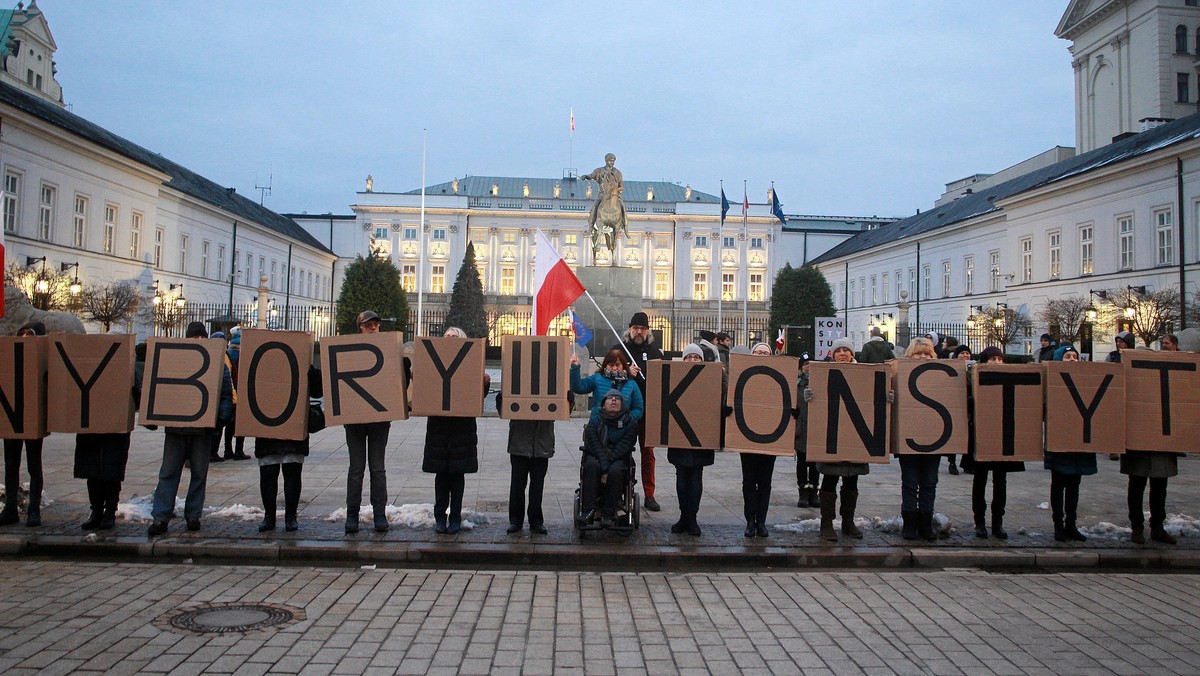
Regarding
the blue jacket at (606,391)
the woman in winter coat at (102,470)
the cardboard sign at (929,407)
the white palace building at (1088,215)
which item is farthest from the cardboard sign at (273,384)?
the white palace building at (1088,215)

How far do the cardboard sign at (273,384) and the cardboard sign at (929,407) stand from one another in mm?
5935

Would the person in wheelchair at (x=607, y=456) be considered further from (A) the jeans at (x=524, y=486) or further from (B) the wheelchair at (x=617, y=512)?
(A) the jeans at (x=524, y=486)

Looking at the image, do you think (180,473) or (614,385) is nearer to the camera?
(180,473)

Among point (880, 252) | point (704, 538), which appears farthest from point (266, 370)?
point (880, 252)

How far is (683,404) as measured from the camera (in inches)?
348

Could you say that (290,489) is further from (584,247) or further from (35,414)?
(584,247)

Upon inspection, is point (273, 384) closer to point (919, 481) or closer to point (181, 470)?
point (181, 470)

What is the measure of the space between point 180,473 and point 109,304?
29.0 metres

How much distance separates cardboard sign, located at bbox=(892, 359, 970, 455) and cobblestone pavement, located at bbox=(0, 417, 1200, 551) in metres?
0.97

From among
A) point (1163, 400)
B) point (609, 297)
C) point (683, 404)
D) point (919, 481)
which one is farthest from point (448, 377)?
point (609, 297)

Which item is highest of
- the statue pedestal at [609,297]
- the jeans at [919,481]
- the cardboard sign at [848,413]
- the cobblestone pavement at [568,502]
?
the statue pedestal at [609,297]

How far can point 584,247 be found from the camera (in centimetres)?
8512

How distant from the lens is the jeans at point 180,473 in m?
8.18

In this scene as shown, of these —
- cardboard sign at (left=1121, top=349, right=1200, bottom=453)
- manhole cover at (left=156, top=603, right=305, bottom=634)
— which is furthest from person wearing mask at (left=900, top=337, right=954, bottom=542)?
manhole cover at (left=156, top=603, right=305, bottom=634)
